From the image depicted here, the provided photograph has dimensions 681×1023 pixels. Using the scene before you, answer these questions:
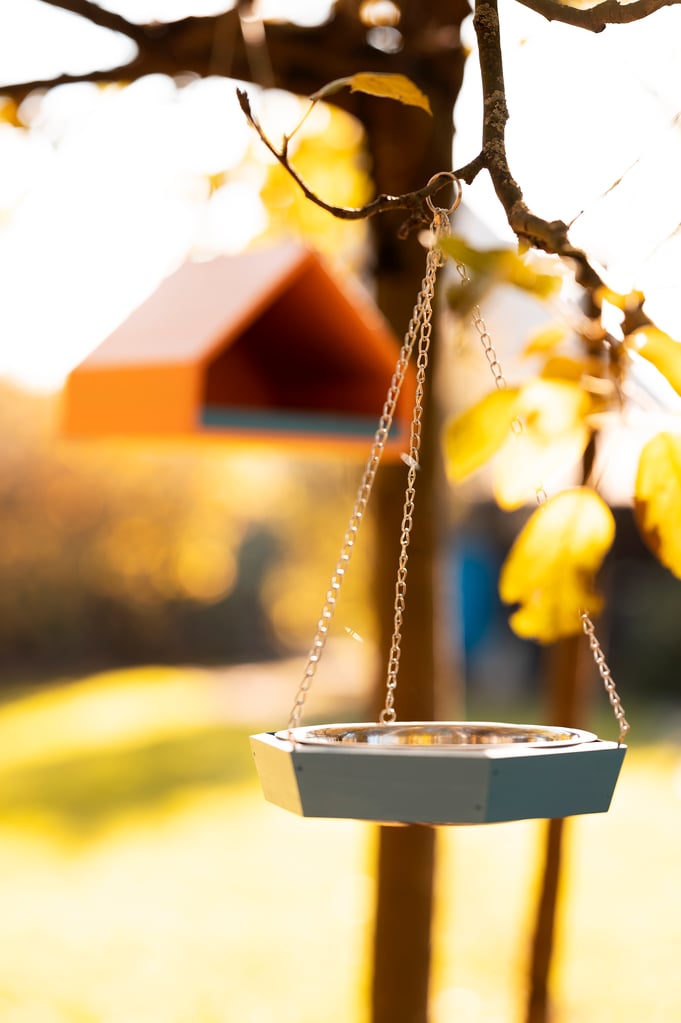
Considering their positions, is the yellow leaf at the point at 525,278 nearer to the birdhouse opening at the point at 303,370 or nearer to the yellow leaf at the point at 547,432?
the yellow leaf at the point at 547,432

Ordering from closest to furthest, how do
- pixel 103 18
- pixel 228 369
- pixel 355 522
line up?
1. pixel 355 522
2. pixel 103 18
3. pixel 228 369

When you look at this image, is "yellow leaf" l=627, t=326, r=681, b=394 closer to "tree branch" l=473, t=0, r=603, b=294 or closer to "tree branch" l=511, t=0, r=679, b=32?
"tree branch" l=473, t=0, r=603, b=294

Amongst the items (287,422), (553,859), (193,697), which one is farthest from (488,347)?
(193,697)

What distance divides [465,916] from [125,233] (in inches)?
125

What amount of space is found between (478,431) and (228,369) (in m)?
1.83

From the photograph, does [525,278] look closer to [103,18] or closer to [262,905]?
[103,18]

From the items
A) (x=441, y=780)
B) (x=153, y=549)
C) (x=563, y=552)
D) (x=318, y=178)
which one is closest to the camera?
(x=441, y=780)

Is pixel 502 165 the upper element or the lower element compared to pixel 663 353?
upper

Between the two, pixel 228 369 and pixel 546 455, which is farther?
pixel 228 369

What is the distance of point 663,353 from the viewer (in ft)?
4.01

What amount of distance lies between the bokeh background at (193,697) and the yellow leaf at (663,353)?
103 mm

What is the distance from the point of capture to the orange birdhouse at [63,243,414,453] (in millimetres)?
2443

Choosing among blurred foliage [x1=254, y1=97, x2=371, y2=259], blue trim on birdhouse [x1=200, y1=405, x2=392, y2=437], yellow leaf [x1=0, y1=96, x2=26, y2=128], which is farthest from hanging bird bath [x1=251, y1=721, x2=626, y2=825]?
blurred foliage [x1=254, y1=97, x2=371, y2=259]

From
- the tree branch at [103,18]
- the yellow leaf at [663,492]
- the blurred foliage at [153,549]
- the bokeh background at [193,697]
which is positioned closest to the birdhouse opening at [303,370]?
the bokeh background at [193,697]
